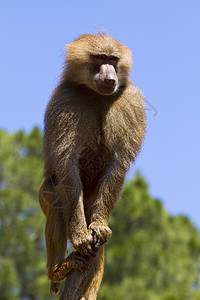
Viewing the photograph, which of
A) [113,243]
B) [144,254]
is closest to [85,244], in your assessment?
[144,254]

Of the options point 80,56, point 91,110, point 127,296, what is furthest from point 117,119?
point 127,296

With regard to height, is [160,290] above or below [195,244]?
below

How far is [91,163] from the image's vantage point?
460 cm

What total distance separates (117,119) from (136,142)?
0.81 ft

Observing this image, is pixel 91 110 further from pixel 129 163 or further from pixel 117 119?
pixel 129 163

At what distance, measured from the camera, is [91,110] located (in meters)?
4.47

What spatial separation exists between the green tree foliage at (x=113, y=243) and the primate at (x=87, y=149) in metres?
16.6

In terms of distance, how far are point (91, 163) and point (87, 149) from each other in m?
0.15

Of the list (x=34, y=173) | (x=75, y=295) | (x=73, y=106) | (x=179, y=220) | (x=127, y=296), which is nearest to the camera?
(x=75, y=295)

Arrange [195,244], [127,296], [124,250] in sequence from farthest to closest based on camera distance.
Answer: [195,244] < [124,250] < [127,296]

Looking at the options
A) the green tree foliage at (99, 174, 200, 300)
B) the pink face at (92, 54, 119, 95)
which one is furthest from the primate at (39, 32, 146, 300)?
the green tree foliage at (99, 174, 200, 300)

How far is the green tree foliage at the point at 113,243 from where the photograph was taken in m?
22.5

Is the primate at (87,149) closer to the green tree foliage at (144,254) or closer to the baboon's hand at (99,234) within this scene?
the baboon's hand at (99,234)

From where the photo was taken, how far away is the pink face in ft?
14.5
